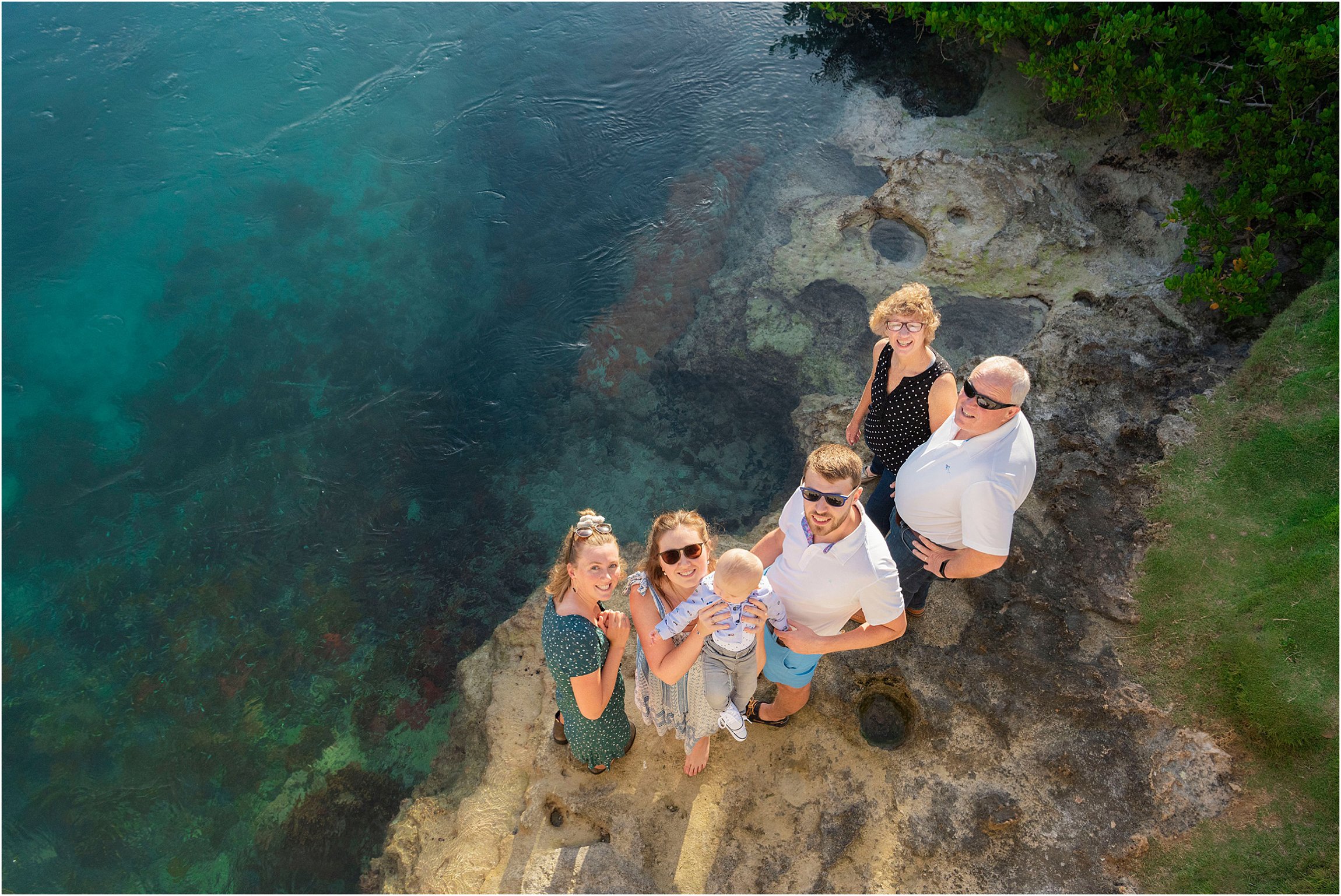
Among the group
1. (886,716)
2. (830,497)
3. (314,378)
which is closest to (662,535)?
(830,497)

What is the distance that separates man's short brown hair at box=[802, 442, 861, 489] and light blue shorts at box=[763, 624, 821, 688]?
985 mm

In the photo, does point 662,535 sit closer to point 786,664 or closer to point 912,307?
point 786,664

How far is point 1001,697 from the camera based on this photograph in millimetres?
4199

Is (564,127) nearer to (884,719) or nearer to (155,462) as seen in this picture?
(155,462)

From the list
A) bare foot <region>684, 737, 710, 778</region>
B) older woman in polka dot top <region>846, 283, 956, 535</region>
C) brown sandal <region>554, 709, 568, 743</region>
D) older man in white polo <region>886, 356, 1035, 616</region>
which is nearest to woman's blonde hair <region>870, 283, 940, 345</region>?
older woman in polka dot top <region>846, 283, 956, 535</region>

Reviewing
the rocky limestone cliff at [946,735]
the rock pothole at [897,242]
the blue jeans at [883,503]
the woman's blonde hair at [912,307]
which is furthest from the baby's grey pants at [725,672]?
the rock pothole at [897,242]

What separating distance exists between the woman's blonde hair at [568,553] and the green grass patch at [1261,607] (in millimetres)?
3147

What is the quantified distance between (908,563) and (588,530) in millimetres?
1874

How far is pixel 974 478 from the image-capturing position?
3.30 metres

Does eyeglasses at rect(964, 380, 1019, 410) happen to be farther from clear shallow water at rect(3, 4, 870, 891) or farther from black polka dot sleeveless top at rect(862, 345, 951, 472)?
clear shallow water at rect(3, 4, 870, 891)

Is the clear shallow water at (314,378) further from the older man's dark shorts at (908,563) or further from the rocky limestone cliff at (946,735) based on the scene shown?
the older man's dark shorts at (908,563)

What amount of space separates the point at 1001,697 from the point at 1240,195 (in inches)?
174

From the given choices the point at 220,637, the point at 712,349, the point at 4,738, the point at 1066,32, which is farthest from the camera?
the point at 1066,32

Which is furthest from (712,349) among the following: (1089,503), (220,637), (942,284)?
(220,637)
